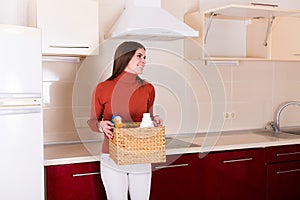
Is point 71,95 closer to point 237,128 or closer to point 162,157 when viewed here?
point 162,157

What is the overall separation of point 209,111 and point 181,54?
1.83 feet

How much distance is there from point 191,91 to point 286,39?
2.94 feet

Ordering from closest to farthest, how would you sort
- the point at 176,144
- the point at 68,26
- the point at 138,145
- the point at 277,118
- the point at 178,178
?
1. the point at 138,145
2. the point at 68,26
3. the point at 178,178
4. the point at 176,144
5. the point at 277,118

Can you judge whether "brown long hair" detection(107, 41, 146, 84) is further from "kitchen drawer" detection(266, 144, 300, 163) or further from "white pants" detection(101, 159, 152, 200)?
"kitchen drawer" detection(266, 144, 300, 163)

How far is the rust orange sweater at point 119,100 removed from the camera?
258 centimetres

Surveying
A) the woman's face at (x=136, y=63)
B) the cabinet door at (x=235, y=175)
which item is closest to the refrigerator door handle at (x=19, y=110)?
the woman's face at (x=136, y=63)

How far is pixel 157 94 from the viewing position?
3.39 meters

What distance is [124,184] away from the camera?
102 inches

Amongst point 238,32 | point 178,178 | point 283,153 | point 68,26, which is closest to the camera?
point 68,26

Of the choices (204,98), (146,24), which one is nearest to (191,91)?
(204,98)

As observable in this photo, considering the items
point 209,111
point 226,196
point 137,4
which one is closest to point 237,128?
point 209,111

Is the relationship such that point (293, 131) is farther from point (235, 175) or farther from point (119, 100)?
point (119, 100)

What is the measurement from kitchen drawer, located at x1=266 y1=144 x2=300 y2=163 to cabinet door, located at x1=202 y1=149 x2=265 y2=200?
0.07 meters

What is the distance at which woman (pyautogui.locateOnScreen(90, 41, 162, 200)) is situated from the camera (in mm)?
2561
